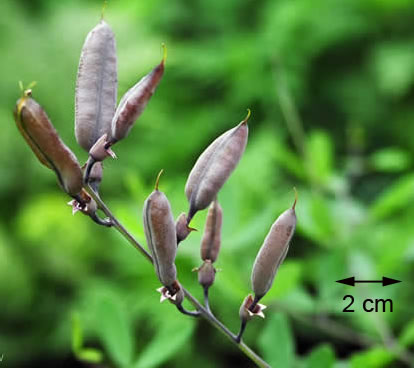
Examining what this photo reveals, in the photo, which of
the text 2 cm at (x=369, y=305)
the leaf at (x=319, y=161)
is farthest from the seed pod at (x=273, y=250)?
the leaf at (x=319, y=161)

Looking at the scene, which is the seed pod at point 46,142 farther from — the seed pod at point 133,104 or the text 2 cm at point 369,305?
the text 2 cm at point 369,305

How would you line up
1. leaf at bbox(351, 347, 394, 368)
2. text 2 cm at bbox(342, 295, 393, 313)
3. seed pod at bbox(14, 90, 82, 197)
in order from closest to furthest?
seed pod at bbox(14, 90, 82, 197)
leaf at bbox(351, 347, 394, 368)
text 2 cm at bbox(342, 295, 393, 313)

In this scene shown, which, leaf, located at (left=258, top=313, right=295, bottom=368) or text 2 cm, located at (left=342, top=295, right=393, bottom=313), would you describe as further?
text 2 cm, located at (left=342, top=295, right=393, bottom=313)

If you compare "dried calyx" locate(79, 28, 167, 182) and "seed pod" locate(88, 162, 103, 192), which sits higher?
"dried calyx" locate(79, 28, 167, 182)

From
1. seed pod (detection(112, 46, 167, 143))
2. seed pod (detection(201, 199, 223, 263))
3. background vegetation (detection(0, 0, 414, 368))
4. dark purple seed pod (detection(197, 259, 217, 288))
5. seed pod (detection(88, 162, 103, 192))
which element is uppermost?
background vegetation (detection(0, 0, 414, 368))

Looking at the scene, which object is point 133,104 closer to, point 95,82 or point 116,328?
point 95,82

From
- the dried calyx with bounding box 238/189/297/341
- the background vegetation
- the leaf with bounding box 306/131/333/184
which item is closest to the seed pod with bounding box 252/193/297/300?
the dried calyx with bounding box 238/189/297/341

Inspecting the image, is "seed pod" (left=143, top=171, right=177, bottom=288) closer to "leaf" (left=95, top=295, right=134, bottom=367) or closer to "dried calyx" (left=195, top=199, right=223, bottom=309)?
"dried calyx" (left=195, top=199, right=223, bottom=309)
